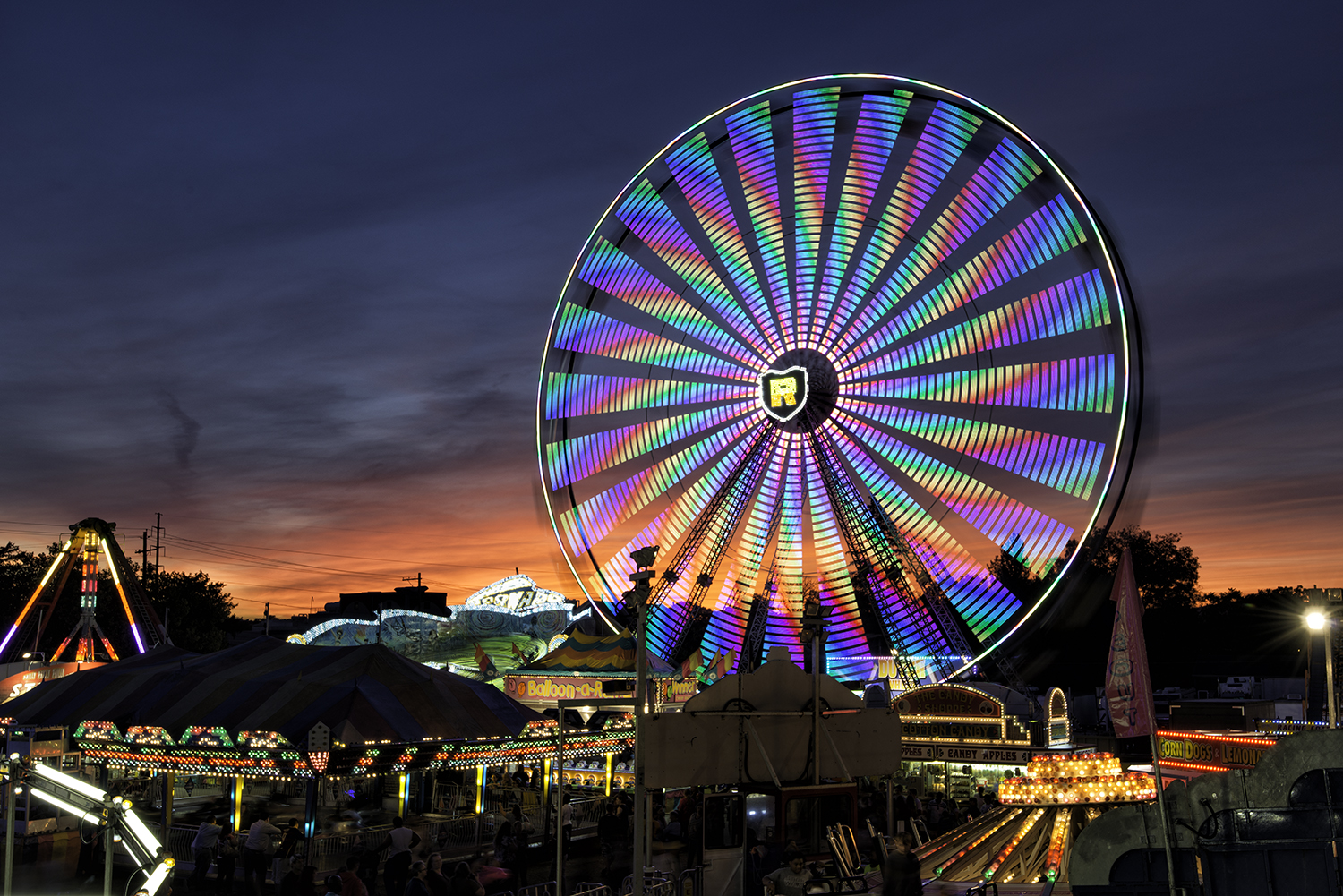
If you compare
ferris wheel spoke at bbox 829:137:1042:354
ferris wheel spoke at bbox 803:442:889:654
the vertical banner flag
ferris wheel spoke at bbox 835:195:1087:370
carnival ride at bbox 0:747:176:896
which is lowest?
carnival ride at bbox 0:747:176:896

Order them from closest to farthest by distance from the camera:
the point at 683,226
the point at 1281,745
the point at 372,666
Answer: the point at 1281,745 → the point at 372,666 → the point at 683,226

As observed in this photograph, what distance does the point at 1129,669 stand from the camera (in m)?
7.72

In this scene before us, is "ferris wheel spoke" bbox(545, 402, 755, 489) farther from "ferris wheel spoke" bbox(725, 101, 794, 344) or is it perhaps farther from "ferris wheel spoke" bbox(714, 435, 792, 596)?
"ferris wheel spoke" bbox(725, 101, 794, 344)

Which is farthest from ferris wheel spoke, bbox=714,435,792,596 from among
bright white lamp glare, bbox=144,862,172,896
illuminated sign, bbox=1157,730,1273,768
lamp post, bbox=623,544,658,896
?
bright white lamp glare, bbox=144,862,172,896

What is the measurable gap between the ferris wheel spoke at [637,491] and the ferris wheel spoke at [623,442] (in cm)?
35

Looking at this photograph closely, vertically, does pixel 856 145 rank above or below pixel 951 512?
above

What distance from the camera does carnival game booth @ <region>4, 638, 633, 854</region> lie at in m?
16.5

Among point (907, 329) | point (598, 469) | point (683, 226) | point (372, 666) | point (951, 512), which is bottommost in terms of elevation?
point (372, 666)

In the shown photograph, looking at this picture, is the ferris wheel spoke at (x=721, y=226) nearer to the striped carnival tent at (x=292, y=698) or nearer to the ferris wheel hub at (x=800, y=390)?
the ferris wheel hub at (x=800, y=390)

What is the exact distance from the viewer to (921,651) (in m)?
24.9

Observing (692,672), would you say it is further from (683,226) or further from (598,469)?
(683,226)

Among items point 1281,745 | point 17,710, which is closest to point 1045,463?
point 1281,745

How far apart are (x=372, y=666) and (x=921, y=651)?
12.3 metres

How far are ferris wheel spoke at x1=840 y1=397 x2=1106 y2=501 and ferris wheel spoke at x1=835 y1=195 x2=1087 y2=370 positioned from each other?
1.44 metres
